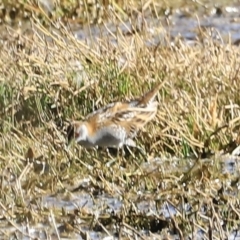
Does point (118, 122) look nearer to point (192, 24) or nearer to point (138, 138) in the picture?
point (138, 138)

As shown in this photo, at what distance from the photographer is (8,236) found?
19.6ft

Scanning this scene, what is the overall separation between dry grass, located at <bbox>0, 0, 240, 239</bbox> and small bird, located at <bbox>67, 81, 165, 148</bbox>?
0.37 ft

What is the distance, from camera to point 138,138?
7461mm

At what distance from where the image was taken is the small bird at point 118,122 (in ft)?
23.6

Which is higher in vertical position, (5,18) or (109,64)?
(109,64)

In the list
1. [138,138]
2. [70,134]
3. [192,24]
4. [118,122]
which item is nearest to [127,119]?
[118,122]

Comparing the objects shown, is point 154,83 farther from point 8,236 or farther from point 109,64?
point 8,236

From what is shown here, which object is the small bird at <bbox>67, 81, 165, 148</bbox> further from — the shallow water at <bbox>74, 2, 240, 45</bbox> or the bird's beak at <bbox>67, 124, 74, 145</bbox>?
the shallow water at <bbox>74, 2, 240, 45</bbox>

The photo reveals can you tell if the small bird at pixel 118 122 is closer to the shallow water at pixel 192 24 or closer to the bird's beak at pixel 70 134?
the bird's beak at pixel 70 134

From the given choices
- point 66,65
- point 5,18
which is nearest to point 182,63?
point 66,65

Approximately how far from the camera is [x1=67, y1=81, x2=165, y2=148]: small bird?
720 centimetres

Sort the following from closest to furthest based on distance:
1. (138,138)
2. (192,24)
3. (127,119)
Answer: (127,119) < (138,138) < (192,24)

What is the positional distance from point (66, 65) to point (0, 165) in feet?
5.18

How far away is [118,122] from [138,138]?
10.5 inches
